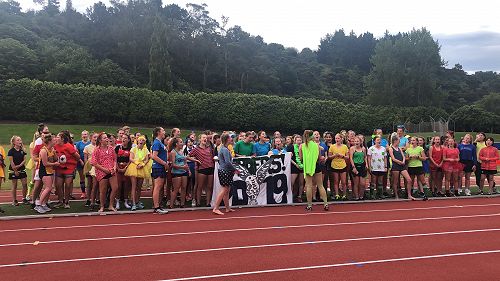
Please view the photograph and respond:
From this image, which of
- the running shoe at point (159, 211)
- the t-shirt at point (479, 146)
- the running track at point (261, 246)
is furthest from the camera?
the t-shirt at point (479, 146)

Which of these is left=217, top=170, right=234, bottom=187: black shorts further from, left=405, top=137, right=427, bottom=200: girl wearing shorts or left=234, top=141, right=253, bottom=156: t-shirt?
left=405, top=137, right=427, bottom=200: girl wearing shorts

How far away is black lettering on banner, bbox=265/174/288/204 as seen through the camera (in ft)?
35.5

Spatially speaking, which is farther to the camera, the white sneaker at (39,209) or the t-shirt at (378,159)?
the t-shirt at (378,159)

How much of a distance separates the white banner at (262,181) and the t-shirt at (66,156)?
375cm

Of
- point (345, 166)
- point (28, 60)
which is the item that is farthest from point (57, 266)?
point (28, 60)

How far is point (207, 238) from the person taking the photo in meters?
7.44

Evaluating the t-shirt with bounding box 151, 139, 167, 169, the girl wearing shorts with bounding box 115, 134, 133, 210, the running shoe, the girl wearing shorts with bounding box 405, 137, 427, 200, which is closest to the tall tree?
the girl wearing shorts with bounding box 115, 134, 133, 210

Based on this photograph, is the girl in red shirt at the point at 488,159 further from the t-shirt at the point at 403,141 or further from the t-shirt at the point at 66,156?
the t-shirt at the point at 66,156

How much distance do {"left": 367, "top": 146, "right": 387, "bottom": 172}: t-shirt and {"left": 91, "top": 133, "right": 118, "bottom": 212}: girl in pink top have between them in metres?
6.43

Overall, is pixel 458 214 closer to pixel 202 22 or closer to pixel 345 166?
pixel 345 166

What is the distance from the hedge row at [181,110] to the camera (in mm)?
44625

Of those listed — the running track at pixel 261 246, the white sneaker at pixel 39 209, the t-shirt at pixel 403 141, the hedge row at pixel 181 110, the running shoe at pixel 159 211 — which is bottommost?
the running track at pixel 261 246

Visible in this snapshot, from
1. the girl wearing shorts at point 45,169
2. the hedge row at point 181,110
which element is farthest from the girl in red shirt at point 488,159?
the hedge row at point 181,110

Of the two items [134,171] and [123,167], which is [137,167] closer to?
[134,171]
